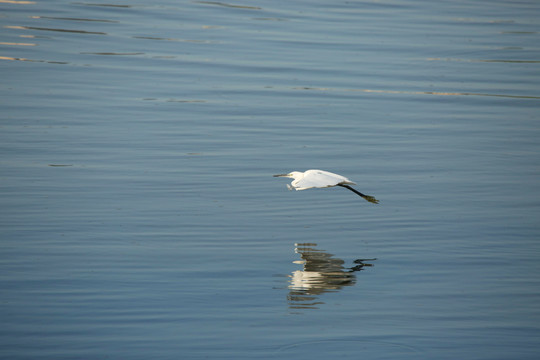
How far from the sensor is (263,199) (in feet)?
33.4

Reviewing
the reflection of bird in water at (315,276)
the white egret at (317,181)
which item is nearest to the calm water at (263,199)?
the reflection of bird in water at (315,276)

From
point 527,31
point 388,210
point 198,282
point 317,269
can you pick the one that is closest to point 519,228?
point 388,210

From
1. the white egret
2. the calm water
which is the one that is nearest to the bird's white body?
the white egret

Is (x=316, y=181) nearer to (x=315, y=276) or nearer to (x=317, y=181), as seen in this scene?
(x=317, y=181)

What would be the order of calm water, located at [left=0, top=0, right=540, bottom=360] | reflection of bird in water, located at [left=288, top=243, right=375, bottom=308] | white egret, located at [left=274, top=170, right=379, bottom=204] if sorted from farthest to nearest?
white egret, located at [left=274, top=170, right=379, bottom=204] < reflection of bird in water, located at [left=288, top=243, right=375, bottom=308] < calm water, located at [left=0, top=0, right=540, bottom=360]

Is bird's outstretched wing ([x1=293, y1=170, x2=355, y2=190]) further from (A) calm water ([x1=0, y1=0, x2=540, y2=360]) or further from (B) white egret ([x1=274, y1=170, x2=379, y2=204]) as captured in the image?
(A) calm water ([x1=0, y1=0, x2=540, y2=360])

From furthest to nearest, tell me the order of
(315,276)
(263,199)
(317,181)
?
1. (263,199)
2. (317,181)
3. (315,276)

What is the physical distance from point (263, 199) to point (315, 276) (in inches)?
96.1

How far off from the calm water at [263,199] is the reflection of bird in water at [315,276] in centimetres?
3

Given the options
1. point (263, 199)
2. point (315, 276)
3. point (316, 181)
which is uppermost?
point (263, 199)

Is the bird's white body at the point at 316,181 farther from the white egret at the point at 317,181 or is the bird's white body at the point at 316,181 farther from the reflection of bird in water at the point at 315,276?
the reflection of bird in water at the point at 315,276

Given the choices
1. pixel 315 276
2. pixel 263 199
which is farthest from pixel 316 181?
pixel 263 199

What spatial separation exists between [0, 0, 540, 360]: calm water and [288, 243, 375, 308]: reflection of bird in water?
0.03 metres

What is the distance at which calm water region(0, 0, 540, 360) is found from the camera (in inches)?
269
